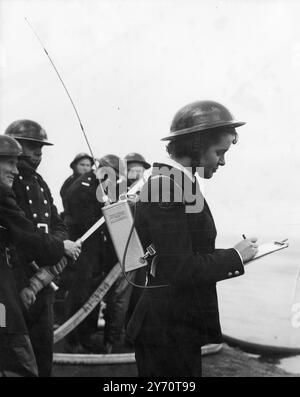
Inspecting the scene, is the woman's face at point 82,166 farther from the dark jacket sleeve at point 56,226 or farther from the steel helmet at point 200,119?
the steel helmet at point 200,119

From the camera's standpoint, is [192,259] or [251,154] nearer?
[192,259]

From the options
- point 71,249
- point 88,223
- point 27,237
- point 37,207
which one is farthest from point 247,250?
point 88,223

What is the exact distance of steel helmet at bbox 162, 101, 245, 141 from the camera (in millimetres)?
2484

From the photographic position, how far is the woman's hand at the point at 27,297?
323 centimetres

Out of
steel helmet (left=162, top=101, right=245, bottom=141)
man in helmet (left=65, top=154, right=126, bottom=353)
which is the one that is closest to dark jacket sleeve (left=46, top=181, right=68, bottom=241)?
man in helmet (left=65, top=154, right=126, bottom=353)

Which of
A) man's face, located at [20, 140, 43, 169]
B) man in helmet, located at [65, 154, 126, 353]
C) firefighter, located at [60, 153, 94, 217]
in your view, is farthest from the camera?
man in helmet, located at [65, 154, 126, 353]

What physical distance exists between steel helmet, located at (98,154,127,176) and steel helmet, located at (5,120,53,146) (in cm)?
31

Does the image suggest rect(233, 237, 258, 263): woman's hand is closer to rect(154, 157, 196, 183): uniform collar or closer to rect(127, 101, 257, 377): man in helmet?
rect(127, 101, 257, 377): man in helmet

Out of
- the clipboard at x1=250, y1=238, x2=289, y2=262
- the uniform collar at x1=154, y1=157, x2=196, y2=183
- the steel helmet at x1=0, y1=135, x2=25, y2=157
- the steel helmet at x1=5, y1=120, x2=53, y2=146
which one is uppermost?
the steel helmet at x1=5, y1=120, x2=53, y2=146

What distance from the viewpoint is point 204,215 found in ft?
7.86

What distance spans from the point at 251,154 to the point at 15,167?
106cm

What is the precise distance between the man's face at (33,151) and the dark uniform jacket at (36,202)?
49 mm
